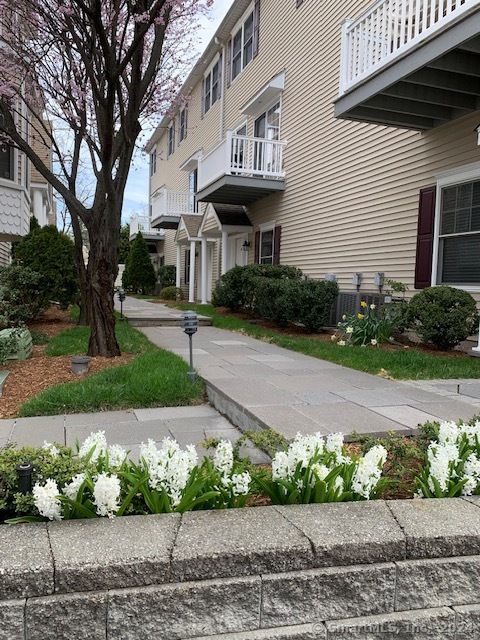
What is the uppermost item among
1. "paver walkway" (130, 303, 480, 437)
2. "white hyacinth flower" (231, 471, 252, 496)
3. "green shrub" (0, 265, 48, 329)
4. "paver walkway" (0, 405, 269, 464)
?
"green shrub" (0, 265, 48, 329)

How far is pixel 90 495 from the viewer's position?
2199 mm

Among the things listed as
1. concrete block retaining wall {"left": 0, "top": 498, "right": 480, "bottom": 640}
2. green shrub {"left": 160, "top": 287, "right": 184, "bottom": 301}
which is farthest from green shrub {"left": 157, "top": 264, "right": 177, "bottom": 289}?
concrete block retaining wall {"left": 0, "top": 498, "right": 480, "bottom": 640}

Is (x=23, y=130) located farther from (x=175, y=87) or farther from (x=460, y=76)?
(x=460, y=76)

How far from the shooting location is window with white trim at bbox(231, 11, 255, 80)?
1597 centimetres

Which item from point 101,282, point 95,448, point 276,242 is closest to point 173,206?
point 276,242

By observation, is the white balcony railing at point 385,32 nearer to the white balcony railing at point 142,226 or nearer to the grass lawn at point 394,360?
the grass lawn at point 394,360

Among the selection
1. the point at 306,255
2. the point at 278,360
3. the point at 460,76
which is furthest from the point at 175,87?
the point at 278,360

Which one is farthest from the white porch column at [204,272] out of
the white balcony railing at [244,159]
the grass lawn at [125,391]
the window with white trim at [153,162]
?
the window with white trim at [153,162]

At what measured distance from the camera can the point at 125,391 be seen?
5.14 meters

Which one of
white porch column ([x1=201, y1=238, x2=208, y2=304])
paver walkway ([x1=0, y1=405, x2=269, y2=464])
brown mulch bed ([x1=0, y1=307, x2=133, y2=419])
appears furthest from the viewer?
white porch column ([x1=201, y1=238, x2=208, y2=304])

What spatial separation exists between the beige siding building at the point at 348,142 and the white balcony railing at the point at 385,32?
3cm

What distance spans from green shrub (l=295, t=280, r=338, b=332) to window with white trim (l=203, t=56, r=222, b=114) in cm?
1229

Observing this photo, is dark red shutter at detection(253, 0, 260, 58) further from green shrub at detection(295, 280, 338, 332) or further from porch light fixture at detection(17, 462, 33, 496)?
porch light fixture at detection(17, 462, 33, 496)

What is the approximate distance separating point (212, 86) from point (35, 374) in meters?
17.3
